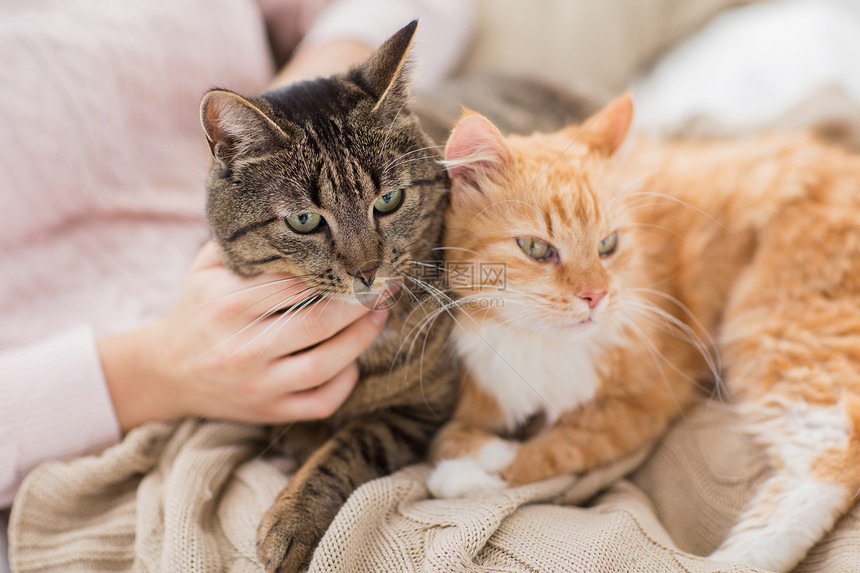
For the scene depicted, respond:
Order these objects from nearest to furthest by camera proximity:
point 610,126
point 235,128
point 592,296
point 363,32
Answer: point 235,128
point 592,296
point 610,126
point 363,32

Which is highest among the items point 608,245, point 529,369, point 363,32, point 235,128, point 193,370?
point 363,32

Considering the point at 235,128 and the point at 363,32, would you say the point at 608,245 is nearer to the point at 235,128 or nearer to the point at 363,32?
the point at 235,128

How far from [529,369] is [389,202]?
50cm

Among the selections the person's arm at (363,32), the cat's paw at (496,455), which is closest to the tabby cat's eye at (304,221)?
the cat's paw at (496,455)

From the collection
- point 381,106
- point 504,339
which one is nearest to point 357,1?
point 381,106

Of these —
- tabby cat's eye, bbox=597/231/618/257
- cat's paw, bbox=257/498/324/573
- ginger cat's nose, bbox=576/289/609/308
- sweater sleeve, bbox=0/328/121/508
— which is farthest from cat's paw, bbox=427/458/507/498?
sweater sleeve, bbox=0/328/121/508

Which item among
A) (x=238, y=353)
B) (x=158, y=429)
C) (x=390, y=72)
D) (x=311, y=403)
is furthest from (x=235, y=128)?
(x=158, y=429)

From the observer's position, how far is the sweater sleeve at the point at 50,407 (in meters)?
1.04

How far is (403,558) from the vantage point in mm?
882

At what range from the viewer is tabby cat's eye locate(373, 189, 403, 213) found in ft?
3.24

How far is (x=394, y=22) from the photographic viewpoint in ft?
5.73

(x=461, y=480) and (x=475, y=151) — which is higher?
(x=475, y=151)

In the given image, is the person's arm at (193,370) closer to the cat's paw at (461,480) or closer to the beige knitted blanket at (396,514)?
the beige knitted blanket at (396,514)

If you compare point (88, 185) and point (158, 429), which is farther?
point (88, 185)
